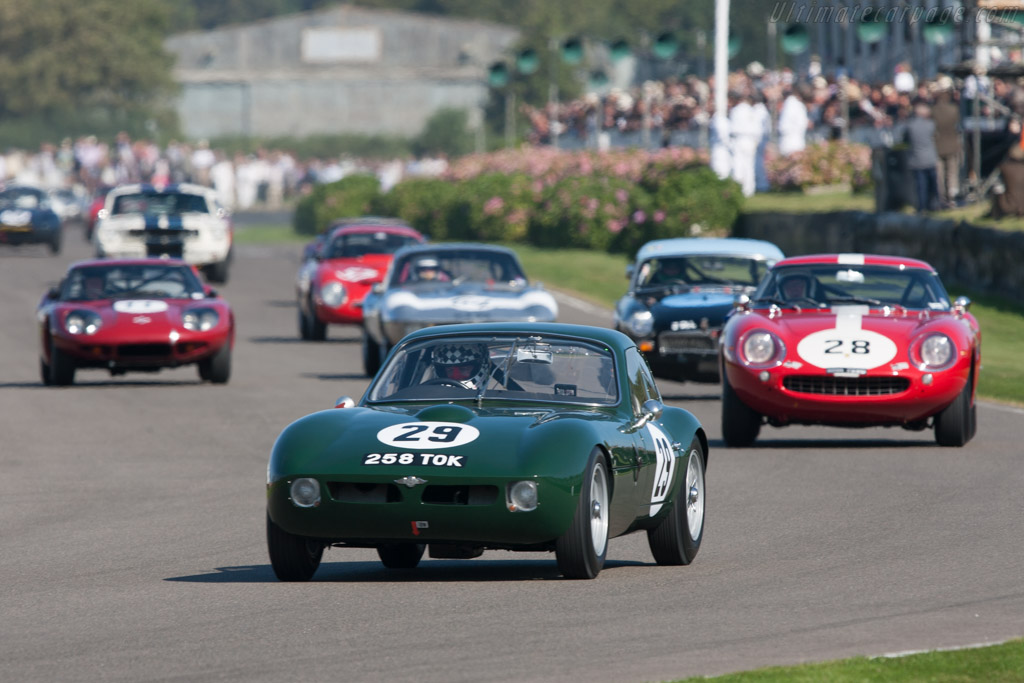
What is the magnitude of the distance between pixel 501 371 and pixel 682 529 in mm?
1124

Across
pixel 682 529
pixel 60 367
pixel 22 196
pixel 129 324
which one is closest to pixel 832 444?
pixel 682 529

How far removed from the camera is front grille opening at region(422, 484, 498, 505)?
28.0 feet

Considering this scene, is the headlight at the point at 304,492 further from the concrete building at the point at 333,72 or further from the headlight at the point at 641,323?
the concrete building at the point at 333,72

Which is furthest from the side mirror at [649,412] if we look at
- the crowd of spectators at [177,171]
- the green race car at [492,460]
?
the crowd of spectators at [177,171]

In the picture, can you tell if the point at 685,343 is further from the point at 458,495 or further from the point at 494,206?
the point at 494,206

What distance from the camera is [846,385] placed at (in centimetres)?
1470

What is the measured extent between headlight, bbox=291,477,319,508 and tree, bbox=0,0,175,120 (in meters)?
86.8

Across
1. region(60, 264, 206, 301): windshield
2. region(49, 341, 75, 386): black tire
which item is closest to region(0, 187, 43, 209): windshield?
region(60, 264, 206, 301): windshield

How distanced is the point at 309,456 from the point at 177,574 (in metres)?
1.17

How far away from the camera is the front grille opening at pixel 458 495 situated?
8539 millimetres

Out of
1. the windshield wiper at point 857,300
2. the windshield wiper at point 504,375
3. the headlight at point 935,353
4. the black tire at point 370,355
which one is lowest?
the black tire at point 370,355

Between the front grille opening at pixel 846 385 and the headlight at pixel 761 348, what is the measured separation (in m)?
0.21

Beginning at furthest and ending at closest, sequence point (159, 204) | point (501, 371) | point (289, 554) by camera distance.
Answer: point (159, 204), point (501, 371), point (289, 554)

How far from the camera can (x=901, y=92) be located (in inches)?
1468
